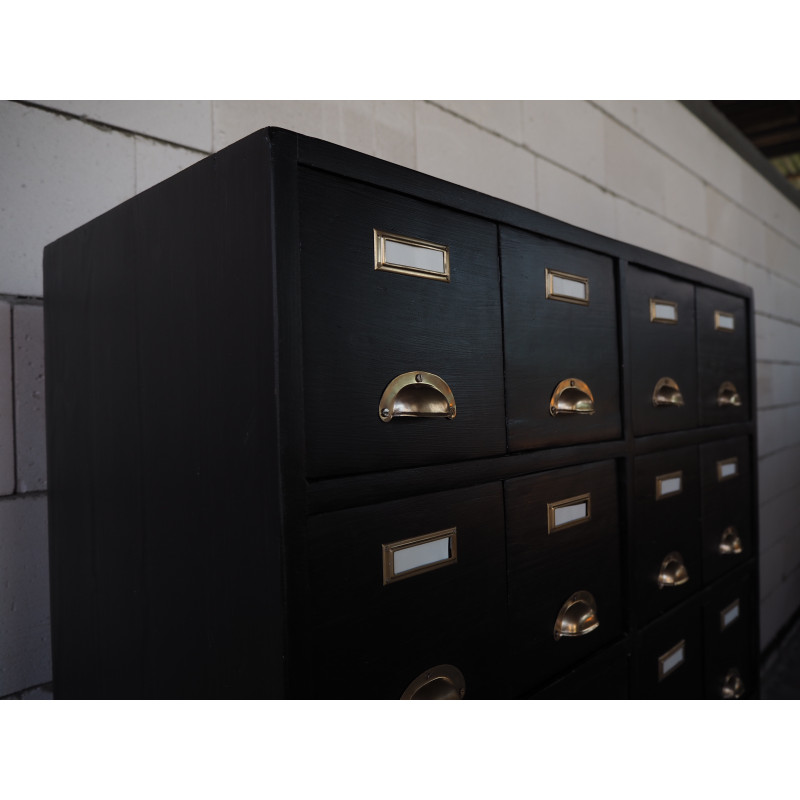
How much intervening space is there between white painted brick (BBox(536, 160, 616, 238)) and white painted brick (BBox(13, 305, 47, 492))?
140 centimetres

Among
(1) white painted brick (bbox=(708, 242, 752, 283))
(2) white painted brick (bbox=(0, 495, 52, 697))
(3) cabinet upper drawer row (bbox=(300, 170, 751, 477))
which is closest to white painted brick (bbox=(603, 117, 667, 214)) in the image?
(1) white painted brick (bbox=(708, 242, 752, 283))

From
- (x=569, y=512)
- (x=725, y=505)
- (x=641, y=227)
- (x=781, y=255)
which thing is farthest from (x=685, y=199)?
(x=569, y=512)

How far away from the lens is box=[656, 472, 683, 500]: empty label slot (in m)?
1.18

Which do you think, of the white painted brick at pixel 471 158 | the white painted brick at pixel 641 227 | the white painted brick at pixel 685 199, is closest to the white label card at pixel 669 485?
the white painted brick at pixel 471 158

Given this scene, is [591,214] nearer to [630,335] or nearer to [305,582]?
[630,335]

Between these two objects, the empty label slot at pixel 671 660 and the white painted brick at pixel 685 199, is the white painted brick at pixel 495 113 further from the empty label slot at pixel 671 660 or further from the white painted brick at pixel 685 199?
the empty label slot at pixel 671 660

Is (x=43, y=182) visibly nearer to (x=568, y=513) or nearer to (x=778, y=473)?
(x=568, y=513)

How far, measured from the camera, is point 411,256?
27.9 inches

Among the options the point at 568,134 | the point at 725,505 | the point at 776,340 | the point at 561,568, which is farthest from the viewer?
the point at 776,340

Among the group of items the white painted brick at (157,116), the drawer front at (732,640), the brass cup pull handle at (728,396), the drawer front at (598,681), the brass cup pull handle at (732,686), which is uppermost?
the white painted brick at (157,116)

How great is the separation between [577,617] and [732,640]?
2.51ft

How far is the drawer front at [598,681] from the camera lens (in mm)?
910

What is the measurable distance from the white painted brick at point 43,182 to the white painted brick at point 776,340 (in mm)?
3118
